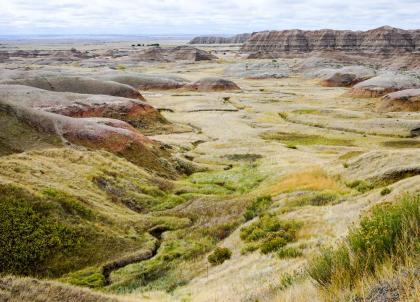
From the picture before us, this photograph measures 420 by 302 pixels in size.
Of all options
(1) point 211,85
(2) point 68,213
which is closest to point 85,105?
(2) point 68,213

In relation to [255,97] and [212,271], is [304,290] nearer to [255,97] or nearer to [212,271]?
[212,271]

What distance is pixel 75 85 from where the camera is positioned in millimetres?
79500

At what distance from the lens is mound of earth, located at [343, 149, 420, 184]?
27438 millimetres

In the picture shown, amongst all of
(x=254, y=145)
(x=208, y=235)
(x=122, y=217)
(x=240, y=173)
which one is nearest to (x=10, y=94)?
(x=254, y=145)

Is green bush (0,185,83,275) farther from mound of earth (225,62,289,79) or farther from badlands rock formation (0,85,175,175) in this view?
mound of earth (225,62,289,79)

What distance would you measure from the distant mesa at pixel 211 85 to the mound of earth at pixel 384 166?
85.5 metres

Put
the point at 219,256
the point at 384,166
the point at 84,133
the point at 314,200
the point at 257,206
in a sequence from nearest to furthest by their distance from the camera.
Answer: the point at 219,256 → the point at 314,200 → the point at 257,206 → the point at 384,166 → the point at 84,133

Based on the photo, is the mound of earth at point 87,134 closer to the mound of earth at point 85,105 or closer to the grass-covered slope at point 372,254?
the mound of earth at point 85,105

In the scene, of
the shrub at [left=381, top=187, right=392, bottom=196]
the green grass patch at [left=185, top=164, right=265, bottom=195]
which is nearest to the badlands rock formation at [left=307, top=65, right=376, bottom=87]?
the green grass patch at [left=185, top=164, right=265, bottom=195]

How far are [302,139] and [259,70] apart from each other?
104399mm

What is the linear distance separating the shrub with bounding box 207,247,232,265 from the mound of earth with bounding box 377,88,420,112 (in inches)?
2826

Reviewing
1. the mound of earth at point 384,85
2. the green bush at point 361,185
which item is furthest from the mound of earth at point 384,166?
the mound of earth at point 384,85

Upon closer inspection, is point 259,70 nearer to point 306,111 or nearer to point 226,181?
point 306,111

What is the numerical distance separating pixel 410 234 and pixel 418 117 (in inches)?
2788
